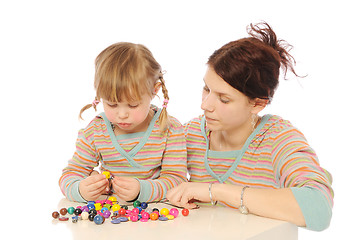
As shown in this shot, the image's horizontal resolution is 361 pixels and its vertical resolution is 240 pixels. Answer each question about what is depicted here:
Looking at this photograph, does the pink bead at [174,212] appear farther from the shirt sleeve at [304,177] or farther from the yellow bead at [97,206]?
the shirt sleeve at [304,177]

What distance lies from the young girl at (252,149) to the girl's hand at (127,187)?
0.38 feet

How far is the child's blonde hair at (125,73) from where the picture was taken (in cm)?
157

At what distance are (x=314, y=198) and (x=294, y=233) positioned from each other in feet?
0.47

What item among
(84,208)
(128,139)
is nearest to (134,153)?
(128,139)

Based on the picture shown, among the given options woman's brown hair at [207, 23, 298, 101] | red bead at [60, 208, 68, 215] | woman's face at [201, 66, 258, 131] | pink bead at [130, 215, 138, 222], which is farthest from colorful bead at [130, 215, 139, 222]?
woman's brown hair at [207, 23, 298, 101]

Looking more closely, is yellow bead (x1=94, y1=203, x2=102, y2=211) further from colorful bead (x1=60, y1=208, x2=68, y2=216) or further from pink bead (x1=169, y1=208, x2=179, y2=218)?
pink bead (x1=169, y1=208, x2=179, y2=218)

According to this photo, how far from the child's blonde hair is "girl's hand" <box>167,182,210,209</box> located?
0.33 meters

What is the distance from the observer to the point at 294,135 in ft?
5.45

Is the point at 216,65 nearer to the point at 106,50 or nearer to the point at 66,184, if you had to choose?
the point at 106,50

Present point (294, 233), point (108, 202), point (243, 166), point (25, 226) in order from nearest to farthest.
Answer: point (25, 226), point (294, 233), point (108, 202), point (243, 166)

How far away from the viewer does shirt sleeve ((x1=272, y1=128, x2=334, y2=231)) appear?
1.45m

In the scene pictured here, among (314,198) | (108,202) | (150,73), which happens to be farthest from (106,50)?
(314,198)

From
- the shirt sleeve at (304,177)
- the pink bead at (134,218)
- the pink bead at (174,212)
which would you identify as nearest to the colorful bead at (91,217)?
the pink bead at (134,218)

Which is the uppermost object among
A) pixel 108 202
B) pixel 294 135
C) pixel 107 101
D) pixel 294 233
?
pixel 107 101
